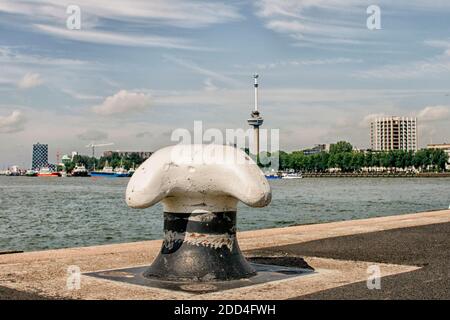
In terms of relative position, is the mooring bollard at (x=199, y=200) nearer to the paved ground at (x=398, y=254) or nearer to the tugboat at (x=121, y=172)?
the paved ground at (x=398, y=254)

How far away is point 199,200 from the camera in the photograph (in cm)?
712

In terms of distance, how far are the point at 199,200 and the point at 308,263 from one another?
2.08 m

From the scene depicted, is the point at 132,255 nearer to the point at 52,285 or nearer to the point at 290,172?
the point at 52,285

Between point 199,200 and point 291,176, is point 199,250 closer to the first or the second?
point 199,200

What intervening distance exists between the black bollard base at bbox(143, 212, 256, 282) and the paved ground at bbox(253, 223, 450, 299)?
1.21m

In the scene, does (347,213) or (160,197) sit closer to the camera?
(160,197)

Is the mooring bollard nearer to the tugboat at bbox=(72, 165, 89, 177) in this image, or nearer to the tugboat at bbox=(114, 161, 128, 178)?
the tugboat at bbox=(114, 161, 128, 178)

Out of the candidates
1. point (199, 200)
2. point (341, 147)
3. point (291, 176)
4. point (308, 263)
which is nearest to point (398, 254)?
point (308, 263)

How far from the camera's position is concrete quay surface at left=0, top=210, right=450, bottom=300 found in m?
6.37

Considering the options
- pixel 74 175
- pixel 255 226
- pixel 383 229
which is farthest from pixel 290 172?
pixel 383 229

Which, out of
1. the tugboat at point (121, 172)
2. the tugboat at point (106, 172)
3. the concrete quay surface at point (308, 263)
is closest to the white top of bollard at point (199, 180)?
the concrete quay surface at point (308, 263)

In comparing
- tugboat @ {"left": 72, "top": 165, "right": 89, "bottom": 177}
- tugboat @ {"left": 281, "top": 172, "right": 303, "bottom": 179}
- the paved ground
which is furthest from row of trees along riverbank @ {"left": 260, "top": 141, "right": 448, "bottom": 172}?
the paved ground
